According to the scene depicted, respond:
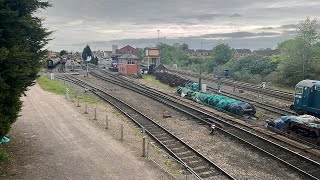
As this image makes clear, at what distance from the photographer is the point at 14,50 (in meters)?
11.0

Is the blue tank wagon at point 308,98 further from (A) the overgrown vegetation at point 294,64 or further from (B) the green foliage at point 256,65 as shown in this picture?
(B) the green foliage at point 256,65

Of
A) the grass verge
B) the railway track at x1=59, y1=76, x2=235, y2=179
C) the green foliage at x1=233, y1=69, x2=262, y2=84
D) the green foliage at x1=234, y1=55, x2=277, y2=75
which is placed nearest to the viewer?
the grass verge

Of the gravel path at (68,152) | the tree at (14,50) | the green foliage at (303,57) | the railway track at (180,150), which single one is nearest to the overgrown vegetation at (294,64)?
the green foliage at (303,57)

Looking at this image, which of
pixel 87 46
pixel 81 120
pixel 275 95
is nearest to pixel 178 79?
pixel 275 95

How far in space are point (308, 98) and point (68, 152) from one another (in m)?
18.1

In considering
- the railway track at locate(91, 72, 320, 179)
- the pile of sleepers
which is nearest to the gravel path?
the railway track at locate(91, 72, 320, 179)

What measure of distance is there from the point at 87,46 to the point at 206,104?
69419 mm

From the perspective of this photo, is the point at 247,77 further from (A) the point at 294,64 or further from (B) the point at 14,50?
(B) the point at 14,50

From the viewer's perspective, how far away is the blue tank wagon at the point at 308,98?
2383cm

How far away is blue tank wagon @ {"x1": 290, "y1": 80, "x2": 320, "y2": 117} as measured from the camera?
23.8m

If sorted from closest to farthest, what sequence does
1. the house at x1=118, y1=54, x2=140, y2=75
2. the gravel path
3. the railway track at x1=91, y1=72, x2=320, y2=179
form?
1. the gravel path
2. the railway track at x1=91, y1=72, x2=320, y2=179
3. the house at x1=118, y1=54, x2=140, y2=75

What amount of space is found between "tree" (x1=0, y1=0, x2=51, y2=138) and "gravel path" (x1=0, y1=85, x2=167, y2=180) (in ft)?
9.62

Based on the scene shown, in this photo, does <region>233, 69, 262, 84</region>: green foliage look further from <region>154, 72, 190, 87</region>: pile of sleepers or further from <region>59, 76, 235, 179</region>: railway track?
<region>59, 76, 235, 179</region>: railway track

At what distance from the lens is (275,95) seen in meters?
38.9
